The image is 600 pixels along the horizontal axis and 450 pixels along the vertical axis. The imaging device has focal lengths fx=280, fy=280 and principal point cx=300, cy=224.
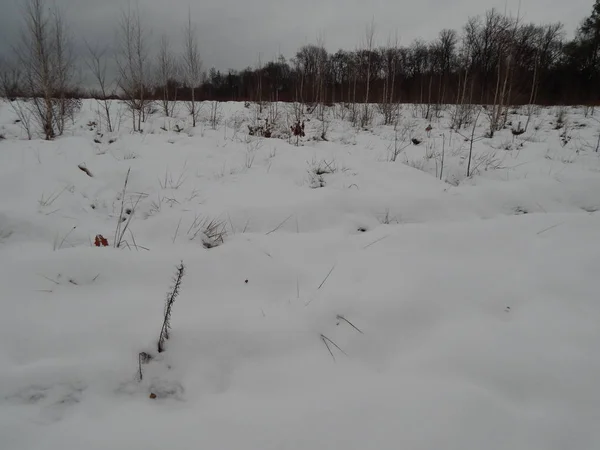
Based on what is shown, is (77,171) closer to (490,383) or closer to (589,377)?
(490,383)

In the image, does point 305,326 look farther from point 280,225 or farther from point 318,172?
point 318,172

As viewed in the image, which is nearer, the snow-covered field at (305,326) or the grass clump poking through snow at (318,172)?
the snow-covered field at (305,326)

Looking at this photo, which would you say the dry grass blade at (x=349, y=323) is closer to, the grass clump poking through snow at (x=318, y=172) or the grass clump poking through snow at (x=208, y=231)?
the grass clump poking through snow at (x=208, y=231)

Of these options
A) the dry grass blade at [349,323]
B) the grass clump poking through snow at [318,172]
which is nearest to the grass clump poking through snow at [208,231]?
the dry grass blade at [349,323]

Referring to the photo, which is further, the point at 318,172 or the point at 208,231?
the point at 318,172

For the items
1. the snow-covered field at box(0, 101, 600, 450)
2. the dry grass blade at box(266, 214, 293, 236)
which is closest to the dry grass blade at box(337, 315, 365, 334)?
the snow-covered field at box(0, 101, 600, 450)

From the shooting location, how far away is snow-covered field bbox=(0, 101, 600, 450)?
88 centimetres

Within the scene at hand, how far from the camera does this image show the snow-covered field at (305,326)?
2.88ft

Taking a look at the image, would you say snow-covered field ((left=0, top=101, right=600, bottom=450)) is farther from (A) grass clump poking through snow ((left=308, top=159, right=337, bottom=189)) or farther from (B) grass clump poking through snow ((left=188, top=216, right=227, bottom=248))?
(A) grass clump poking through snow ((left=308, top=159, right=337, bottom=189))

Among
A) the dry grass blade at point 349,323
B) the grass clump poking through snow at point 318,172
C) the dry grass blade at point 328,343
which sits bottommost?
the dry grass blade at point 328,343

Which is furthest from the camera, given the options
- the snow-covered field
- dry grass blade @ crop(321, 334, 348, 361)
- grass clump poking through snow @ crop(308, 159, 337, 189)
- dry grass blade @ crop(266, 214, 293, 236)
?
grass clump poking through snow @ crop(308, 159, 337, 189)

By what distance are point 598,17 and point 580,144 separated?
28.3m

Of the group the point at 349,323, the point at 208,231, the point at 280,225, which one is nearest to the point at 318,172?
the point at 280,225

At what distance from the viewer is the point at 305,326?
4.02ft
